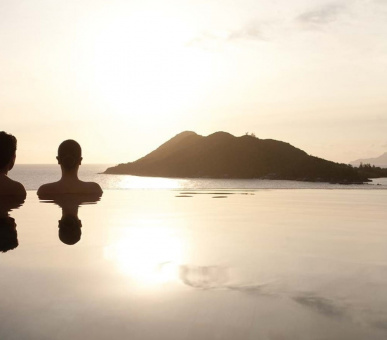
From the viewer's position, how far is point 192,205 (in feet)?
38.1

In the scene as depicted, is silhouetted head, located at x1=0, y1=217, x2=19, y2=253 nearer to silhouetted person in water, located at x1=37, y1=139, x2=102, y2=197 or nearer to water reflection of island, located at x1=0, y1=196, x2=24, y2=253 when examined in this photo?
water reflection of island, located at x1=0, y1=196, x2=24, y2=253

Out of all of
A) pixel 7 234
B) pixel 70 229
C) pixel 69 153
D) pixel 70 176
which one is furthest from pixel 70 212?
pixel 70 176

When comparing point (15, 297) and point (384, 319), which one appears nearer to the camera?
point (384, 319)

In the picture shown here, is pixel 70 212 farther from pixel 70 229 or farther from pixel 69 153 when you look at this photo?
pixel 69 153

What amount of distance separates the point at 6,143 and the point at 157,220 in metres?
3.85

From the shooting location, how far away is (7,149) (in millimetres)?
9875

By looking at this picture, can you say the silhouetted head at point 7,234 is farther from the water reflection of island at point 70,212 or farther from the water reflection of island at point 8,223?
the water reflection of island at point 70,212

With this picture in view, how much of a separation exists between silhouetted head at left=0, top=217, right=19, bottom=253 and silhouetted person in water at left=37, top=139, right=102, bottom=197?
114 inches

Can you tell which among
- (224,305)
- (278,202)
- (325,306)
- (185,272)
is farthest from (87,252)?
(278,202)

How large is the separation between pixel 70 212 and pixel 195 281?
5629mm

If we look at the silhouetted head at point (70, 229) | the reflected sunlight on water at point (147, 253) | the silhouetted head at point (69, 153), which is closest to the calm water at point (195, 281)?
the reflected sunlight on water at point (147, 253)

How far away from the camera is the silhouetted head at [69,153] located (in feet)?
35.7

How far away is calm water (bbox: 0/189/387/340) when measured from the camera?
3021mm

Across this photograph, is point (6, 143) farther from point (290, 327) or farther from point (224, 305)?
point (290, 327)
